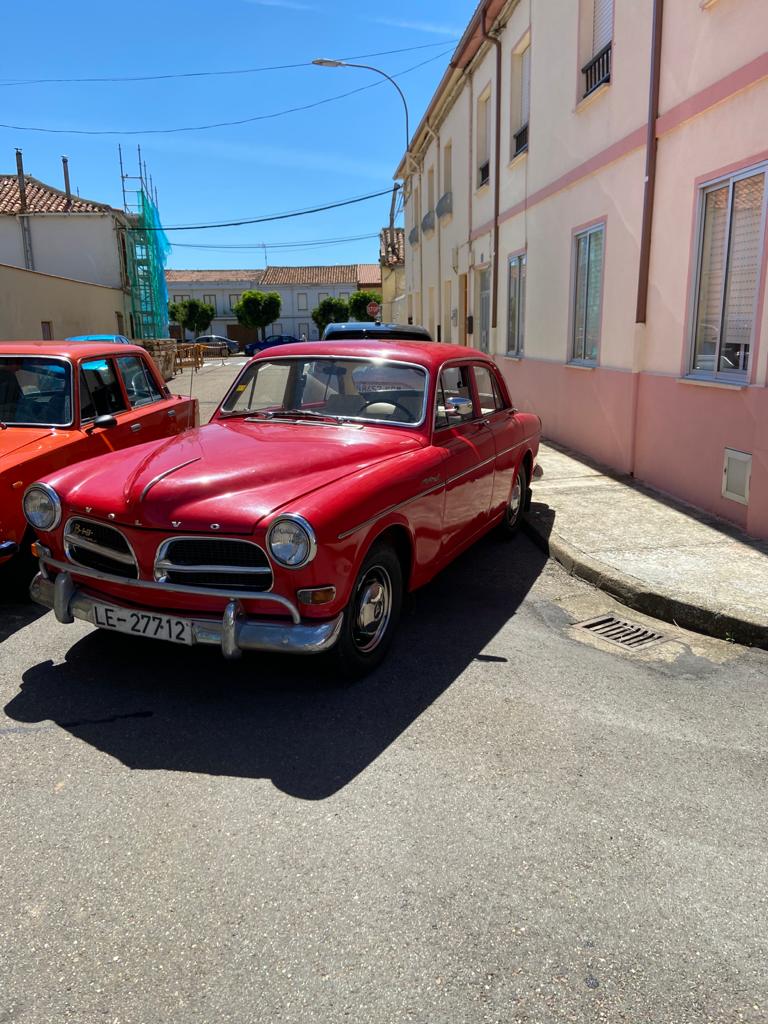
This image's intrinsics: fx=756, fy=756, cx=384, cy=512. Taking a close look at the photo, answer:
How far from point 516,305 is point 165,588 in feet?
35.2

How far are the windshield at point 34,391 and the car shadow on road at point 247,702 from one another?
206cm

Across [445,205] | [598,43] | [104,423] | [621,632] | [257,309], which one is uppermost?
[598,43]

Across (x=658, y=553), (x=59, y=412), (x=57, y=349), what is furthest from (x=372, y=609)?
(x=57, y=349)

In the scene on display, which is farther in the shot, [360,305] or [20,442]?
[360,305]

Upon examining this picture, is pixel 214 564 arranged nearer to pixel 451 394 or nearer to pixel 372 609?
pixel 372 609

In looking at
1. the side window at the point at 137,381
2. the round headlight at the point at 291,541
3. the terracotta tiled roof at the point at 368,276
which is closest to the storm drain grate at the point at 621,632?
the round headlight at the point at 291,541

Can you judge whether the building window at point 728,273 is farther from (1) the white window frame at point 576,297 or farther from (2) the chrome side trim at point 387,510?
(2) the chrome side trim at point 387,510

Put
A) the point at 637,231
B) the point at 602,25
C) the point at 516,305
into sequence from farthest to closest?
1. the point at 516,305
2. the point at 602,25
3. the point at 637,231

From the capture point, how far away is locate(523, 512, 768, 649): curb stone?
436cm

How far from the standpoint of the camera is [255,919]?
2.27 m

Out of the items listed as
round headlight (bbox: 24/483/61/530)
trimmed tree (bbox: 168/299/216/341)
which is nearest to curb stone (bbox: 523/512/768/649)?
round headlight (bbox: 24/483/61/530)

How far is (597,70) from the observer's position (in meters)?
8.99

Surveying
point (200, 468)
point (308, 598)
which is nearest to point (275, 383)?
point (200, 468)

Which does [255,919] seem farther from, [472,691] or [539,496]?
[539,496]
